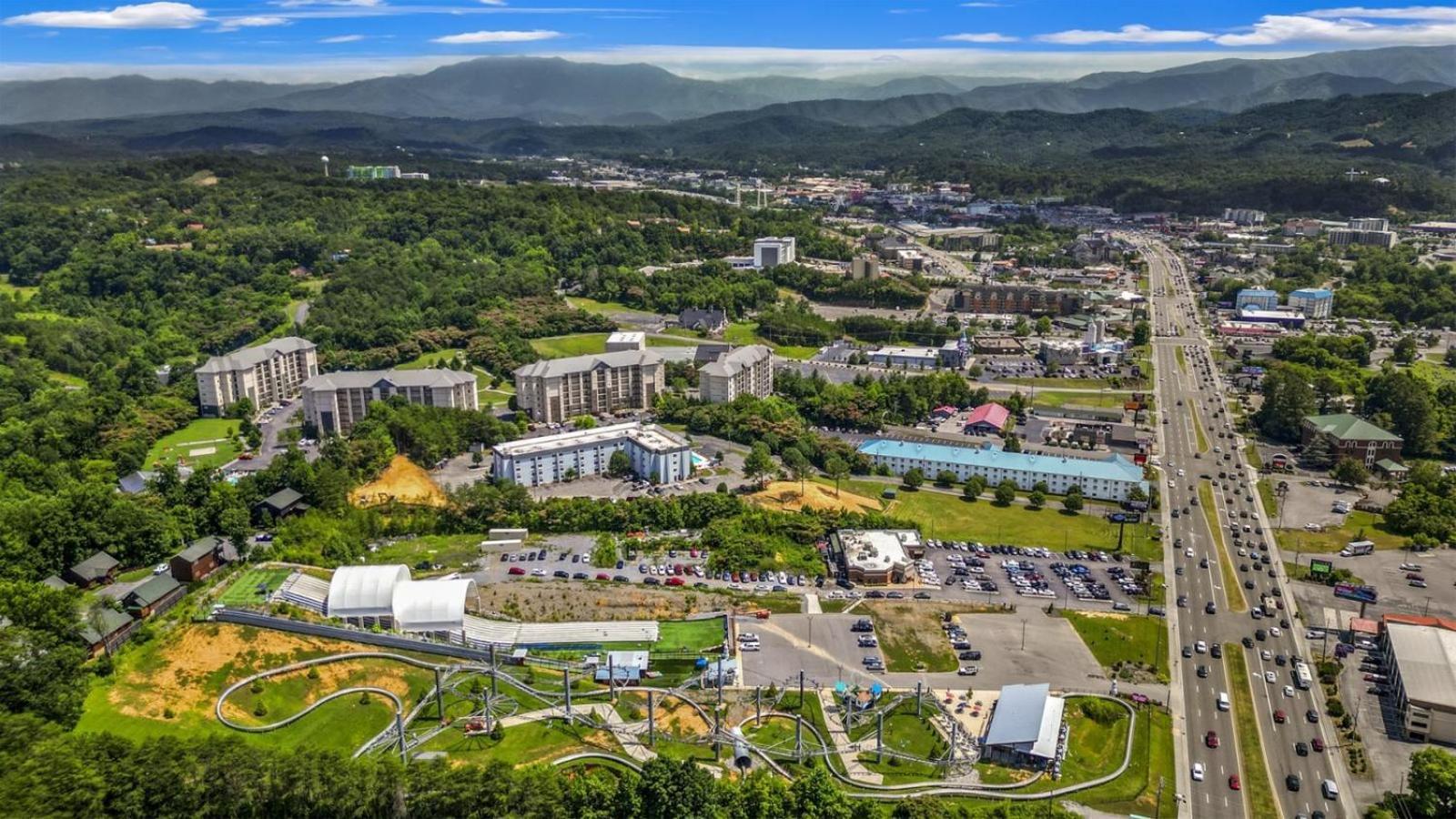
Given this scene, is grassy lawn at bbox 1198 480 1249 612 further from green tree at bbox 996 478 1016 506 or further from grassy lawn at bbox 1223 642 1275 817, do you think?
green tree at bbox 996 478 1016 506

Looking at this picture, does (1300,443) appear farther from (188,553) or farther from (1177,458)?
(188,553)

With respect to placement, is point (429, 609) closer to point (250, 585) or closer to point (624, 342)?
point (250, 585)

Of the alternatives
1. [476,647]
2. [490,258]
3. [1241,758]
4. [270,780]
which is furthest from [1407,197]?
[270,780]

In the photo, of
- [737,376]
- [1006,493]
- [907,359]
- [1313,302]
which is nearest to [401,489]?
[737,376]

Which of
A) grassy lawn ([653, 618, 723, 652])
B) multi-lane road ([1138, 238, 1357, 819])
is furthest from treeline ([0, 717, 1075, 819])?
grassy lawn ([653, 618, 723, 652])

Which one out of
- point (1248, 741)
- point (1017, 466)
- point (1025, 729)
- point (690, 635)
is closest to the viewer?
point (1025, 729)
